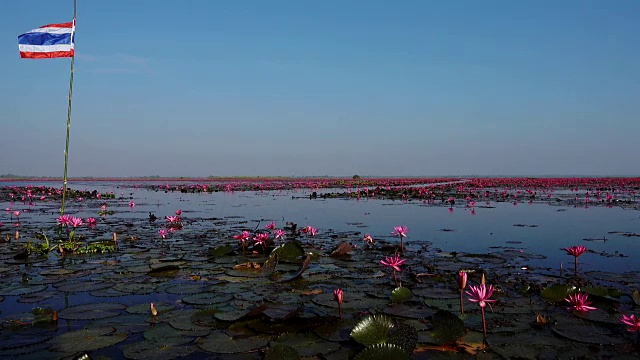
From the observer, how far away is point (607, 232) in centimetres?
983

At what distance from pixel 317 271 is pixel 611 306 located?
3.72 metres

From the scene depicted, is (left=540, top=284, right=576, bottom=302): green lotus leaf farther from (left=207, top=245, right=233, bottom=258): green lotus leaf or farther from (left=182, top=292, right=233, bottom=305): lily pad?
(left=207, top=245, right=233, bottom=258): green lotus leaf

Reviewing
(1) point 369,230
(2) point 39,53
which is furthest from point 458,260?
(2) point 39,53

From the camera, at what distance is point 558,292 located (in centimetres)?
445

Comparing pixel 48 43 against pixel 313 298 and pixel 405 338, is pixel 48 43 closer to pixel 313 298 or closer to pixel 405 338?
pixel 313 298

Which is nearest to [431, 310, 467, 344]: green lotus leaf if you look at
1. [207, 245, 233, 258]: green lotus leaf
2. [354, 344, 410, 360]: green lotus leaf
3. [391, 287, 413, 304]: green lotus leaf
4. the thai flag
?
[354, 344, 410, 360]: green lotus leaf

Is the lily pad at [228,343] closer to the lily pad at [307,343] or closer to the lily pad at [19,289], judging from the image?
the lily pad at [307,343]

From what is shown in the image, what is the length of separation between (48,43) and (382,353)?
916 cm

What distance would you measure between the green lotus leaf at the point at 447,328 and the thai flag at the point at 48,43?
8.76 meters

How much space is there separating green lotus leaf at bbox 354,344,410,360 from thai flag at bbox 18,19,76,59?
868 cm

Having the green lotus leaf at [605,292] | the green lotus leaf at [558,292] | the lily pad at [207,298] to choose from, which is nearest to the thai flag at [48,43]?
the lily pad at [207,298]

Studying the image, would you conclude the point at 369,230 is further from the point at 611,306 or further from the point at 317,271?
the point at 611,306

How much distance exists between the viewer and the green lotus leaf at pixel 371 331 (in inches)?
127

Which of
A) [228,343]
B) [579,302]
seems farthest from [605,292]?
[228,343]
